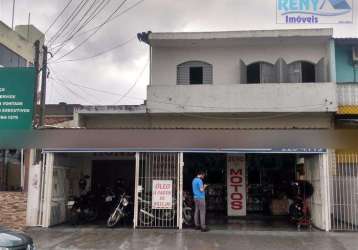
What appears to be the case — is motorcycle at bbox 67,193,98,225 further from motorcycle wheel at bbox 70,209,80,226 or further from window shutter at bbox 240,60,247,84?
window shutter at bbox 240,60,247,84

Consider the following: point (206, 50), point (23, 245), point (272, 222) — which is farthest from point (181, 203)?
point (206, 50)

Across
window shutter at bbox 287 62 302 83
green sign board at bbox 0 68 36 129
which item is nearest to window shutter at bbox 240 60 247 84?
window shutter at bbox 287 62 302 83

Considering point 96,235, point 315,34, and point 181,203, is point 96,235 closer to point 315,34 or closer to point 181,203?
point 181,203

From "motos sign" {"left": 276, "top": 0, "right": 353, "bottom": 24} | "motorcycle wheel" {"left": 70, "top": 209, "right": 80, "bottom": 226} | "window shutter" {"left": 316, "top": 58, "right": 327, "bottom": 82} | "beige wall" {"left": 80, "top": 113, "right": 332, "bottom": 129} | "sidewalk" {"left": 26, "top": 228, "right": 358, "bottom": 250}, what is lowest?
"sidewalk" {"left": 26, "top": 228, "right": 358, "bottom": 250}

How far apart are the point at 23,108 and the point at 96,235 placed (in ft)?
16.0

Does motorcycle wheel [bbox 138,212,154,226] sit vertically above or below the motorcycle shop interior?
below

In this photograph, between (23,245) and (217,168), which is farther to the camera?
(217,168)

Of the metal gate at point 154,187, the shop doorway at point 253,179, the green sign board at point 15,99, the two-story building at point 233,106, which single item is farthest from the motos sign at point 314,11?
the green sign board at point 15,99

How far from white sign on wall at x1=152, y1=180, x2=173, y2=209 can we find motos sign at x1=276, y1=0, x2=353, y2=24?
9204mm

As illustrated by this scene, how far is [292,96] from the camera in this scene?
18281 millimetres

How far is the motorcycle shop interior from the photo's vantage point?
14.1m

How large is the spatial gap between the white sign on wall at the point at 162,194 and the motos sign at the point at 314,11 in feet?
30.2

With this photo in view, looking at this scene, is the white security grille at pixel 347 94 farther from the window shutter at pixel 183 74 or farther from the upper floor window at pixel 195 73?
the window shutter at pixel 183 74

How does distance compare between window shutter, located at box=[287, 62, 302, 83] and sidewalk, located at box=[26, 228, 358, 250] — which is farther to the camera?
window shutter, located at box=[287, 62, 302, 83]
